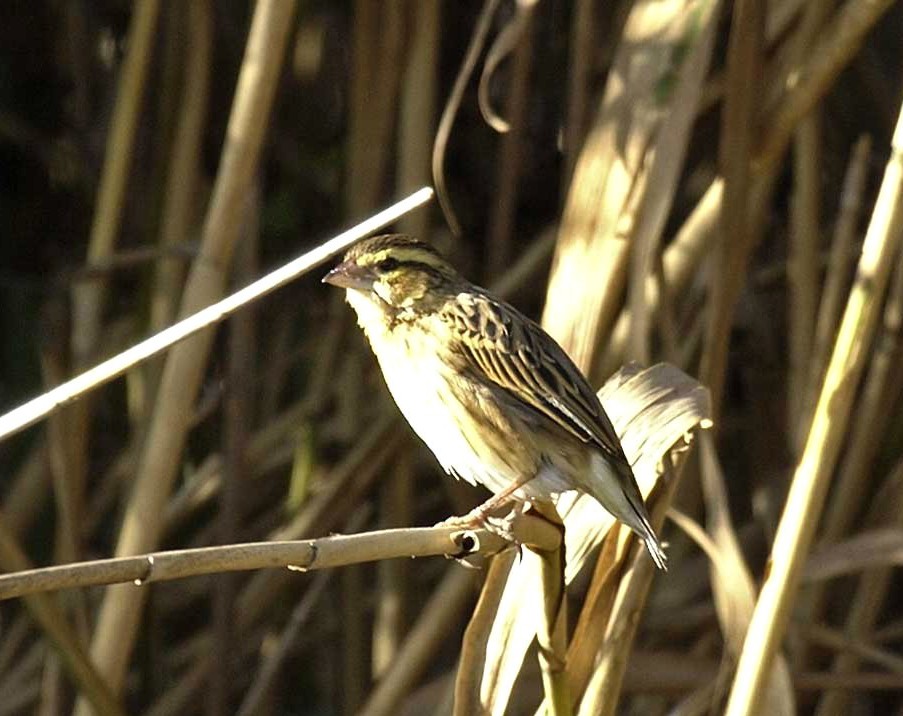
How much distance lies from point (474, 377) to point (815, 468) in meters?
0.61

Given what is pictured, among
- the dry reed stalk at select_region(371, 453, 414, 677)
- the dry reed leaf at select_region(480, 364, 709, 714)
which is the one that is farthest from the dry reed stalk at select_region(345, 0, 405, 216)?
the dry reed leaf at select_region(480, 364, 709, 714)

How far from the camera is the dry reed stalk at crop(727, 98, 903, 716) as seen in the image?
2.40 metres

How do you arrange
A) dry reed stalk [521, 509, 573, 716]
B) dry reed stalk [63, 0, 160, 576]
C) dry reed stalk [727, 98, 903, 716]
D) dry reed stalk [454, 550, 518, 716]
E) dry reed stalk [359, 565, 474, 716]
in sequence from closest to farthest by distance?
dry reed stalk [521, 509, 573, 716] → dry reed stalk [454, 550, 518, 716] → dry reed stalk [727, 98, 903, 716] → dry reed stalk [359, 565, 474, 716] → dry reed stalk [63, 0, 160, 576]

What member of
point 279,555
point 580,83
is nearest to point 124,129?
point 580,83

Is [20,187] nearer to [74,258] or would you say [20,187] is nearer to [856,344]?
[74,258]

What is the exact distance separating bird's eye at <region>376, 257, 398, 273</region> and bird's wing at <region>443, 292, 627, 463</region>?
0.38 feet

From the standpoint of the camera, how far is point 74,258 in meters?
4.26

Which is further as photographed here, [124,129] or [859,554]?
[124,129]

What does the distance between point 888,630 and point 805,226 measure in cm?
97

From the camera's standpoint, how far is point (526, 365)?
267 centimetres

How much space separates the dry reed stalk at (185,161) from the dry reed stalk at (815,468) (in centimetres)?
163

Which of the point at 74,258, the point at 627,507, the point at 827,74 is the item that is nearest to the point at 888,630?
the point at 827,74

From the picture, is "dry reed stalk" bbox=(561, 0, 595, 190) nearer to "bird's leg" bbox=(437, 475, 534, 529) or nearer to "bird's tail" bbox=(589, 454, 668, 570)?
"bird's leg" bbox=(437, 475, 534, 529)

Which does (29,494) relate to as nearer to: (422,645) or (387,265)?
(422,645)
